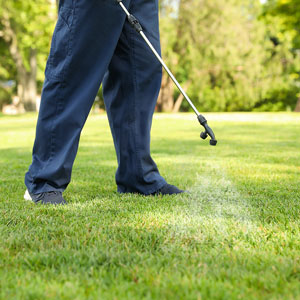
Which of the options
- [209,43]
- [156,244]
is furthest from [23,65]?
[156,244]

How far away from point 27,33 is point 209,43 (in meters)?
11.0

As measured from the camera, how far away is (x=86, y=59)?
2.37 meters

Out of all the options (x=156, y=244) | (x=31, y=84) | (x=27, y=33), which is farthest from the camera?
(x=31, y=84)

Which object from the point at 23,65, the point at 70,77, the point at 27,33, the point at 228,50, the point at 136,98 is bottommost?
the point at 23,65

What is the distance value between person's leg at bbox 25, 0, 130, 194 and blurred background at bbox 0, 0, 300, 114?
18214mm

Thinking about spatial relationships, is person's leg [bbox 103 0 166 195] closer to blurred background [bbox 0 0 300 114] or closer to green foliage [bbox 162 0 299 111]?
blurred background [bbox 0 0 300 114]

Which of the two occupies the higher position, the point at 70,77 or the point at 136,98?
the point at 70,77

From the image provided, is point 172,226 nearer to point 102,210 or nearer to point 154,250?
point 154,250

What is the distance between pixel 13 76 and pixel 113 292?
40567 mm

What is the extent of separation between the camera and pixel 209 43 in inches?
906

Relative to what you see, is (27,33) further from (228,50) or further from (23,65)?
(228,50)

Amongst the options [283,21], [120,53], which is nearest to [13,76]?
Result: [283,21]

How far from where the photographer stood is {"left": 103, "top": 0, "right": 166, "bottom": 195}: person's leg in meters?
2.58

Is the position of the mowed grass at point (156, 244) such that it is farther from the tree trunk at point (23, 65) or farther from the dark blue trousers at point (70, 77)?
the tree trunk at point (23, 65)
